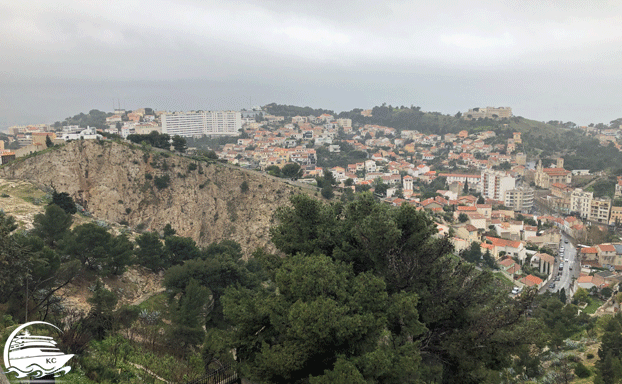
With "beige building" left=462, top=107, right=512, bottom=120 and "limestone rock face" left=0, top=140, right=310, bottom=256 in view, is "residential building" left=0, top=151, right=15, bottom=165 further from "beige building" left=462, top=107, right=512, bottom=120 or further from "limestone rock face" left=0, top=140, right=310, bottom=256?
"beige building" left=462, top=107, right=512, bottom=120

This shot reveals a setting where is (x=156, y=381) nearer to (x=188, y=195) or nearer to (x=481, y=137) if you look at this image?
(x=188, y=195)

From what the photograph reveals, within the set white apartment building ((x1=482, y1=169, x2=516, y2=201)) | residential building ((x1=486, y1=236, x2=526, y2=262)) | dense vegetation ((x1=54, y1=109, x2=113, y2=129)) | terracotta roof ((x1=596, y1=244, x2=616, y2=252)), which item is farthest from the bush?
dense vegetation ((x1=54, y1=109, x2=113, y2=129))

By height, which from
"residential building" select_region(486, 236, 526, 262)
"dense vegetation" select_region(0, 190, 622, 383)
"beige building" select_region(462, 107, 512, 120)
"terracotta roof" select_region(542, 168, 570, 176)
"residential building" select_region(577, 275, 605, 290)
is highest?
"beige building" select_region(462, 107, 512, 120)

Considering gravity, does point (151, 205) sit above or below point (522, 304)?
below

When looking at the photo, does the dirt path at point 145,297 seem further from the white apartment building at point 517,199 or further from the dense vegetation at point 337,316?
the white apartment building at point 517,199

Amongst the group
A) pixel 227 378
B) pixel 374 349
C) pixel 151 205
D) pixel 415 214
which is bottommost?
pixel 151 205

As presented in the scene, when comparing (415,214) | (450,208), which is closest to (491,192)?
(450,208)
